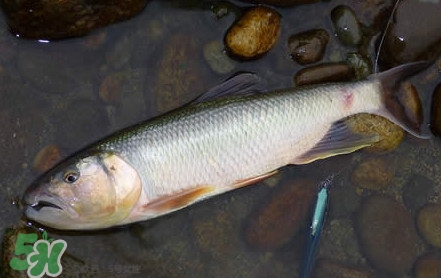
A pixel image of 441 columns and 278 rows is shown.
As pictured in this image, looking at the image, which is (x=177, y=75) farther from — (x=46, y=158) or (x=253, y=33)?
(x=46, y=158)

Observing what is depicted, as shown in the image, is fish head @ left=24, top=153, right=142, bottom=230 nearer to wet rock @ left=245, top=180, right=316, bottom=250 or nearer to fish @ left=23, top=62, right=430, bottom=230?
fish @ left=23, top=62, right=430, bottom=230

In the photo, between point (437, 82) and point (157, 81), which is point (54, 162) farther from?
point (437, 82)

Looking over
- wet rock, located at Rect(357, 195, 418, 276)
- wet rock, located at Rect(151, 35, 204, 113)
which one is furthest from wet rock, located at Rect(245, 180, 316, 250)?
wet rock, located at Rect(151, 35, 204, 113)

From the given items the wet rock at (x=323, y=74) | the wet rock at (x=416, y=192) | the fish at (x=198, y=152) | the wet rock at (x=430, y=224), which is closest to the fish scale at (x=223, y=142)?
the fish at (x=198, y=152)

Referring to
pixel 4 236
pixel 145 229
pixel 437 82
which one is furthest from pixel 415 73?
pixel 4 236

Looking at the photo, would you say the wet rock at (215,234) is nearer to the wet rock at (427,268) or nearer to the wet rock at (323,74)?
the wet rock at (323,74)

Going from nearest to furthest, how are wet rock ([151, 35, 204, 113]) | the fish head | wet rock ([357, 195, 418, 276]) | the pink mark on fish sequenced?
1. the fish head
2. the pink mark on fish
3. wet rock ([151, 35, 204, 113])
4. wet rock ([357, 195, 418, 276])

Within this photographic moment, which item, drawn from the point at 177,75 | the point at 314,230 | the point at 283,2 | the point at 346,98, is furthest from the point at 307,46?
the point at 314,230
